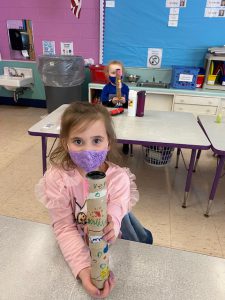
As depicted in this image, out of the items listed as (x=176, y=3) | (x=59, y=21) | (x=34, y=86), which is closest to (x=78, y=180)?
(x=176, y=3)

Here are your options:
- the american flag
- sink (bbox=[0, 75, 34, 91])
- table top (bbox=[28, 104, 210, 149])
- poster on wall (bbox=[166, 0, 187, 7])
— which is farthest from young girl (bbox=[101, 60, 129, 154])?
sink (bbox=[0, 75, 34, 91])

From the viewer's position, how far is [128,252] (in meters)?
0.71

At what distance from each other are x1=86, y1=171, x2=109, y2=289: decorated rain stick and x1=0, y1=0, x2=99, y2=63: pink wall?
382cm

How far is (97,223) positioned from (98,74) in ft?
11.1

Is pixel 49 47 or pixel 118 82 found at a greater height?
pixel 49 47

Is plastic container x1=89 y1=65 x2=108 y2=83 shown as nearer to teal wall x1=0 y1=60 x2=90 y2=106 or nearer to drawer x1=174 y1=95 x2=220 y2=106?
teal wall x1=0 y1=60 x2=90 y2=106

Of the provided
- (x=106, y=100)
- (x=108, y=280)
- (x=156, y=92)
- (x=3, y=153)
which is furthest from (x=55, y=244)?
(x=156, y=92)

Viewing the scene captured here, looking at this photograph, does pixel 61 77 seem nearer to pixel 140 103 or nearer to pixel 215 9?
pixel 140 103

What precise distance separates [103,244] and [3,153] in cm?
265

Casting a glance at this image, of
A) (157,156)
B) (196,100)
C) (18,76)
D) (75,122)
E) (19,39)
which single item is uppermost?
(19,39)

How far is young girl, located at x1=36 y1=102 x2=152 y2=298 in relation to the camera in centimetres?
74

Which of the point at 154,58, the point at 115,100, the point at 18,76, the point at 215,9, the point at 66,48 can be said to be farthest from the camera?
the point at 18,76

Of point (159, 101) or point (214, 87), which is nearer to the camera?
point (214, 87)

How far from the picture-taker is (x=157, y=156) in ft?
8.50
